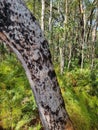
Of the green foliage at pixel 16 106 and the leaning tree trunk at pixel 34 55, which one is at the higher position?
the leaning tree trunk at pixel 34 55

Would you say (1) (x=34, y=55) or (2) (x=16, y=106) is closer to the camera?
(1) (x=34, y=55)

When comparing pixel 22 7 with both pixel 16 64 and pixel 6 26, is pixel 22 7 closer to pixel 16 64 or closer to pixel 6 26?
pixel 6 26

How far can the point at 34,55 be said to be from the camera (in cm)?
404

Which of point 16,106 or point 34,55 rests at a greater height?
point 34,55

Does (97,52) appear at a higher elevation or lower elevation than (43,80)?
lower

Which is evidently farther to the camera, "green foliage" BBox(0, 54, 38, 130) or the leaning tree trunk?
"green foliage" BBox(0, 54, 38, 130)

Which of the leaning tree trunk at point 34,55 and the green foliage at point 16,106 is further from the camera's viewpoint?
the green foliage at point 16,106

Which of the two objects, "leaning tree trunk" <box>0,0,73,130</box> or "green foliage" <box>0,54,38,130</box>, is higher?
"leaning tree trunk" <box>0,0,73,130</box>

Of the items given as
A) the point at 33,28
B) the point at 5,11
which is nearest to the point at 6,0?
the point at 5,11

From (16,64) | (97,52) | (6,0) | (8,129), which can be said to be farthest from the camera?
(97,52)

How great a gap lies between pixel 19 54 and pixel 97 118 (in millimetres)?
4288

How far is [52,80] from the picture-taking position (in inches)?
166

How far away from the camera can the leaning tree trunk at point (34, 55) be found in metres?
3.91

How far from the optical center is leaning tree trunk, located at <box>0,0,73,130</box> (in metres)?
3.91
